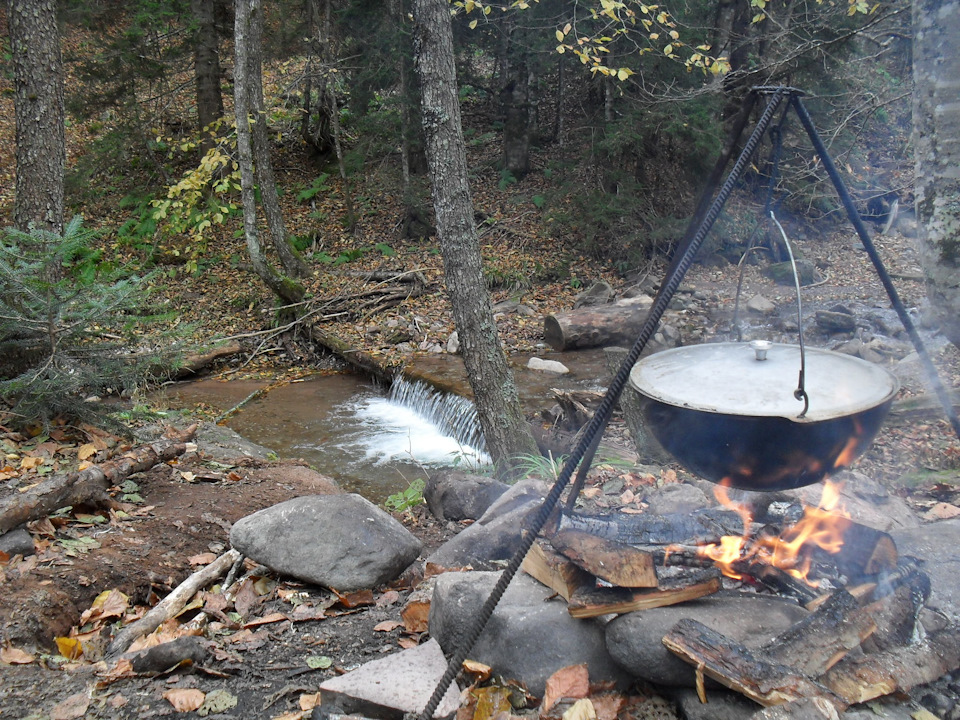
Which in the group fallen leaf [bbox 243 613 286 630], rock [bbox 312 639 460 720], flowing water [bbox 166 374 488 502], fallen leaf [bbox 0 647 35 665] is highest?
rock [bbox 312 639 460 720]

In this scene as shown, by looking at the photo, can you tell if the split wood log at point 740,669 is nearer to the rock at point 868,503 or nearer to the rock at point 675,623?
the rock at point 675,623

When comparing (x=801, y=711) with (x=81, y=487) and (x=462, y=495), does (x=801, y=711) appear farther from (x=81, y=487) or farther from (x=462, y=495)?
(x=81, y=487)

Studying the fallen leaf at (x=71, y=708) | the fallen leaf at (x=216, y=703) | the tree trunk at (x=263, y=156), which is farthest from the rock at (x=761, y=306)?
the fallen leaf at (x=71, y=708)

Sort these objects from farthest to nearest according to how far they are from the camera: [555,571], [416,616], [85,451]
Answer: [85,451] → [416,616] → [555,571]

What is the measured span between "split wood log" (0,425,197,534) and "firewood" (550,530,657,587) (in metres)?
3.37

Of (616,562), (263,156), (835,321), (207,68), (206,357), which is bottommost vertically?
(206,357)

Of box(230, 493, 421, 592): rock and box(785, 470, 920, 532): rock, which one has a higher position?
box(785, 470, 920, 532): rock

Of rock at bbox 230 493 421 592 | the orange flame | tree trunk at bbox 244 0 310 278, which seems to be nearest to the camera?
the orange flame

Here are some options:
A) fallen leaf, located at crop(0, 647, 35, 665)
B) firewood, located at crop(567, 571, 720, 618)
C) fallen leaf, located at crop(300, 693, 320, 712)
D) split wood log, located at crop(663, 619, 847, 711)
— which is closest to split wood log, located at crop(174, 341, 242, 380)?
fallen leaf, located at crop(0, 647, 35, 665)

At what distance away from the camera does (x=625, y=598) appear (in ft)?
9.35

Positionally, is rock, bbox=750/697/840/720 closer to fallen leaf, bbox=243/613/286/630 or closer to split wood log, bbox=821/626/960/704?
split wood log, bbox=821/626/960/704

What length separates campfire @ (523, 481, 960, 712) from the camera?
8.11ft

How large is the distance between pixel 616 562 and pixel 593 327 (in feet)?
27.4

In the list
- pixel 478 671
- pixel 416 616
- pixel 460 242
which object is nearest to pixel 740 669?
pixel 478 671
